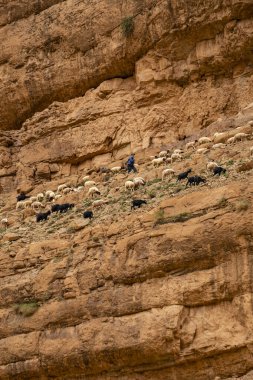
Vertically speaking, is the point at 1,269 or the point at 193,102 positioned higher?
the point at 193,102

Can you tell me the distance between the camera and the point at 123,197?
21.0 metres

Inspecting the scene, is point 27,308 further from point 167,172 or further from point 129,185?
point 167,172

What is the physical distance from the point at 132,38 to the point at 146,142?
4.11 m

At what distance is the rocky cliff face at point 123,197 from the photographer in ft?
50.4

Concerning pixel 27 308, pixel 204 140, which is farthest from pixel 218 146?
pixel 27 308

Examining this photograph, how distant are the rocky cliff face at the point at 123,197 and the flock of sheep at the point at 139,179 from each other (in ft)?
1.31

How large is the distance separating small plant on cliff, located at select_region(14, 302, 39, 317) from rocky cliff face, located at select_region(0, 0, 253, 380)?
0.03m

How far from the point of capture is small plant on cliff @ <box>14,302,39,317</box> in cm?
1745

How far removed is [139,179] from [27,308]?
5.92m

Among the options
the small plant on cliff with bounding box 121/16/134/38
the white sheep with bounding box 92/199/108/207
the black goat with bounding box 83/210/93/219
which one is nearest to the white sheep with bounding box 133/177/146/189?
the white sheep with bounding box 92/199/108/207

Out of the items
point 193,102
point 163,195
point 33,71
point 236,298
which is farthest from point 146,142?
point 236,298

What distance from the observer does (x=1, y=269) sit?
63.1 ft

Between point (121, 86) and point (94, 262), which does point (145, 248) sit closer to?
point (94, 262)

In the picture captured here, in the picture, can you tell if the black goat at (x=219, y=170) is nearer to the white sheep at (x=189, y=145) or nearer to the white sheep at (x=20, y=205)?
the white sheep at (x=189, y=145)
